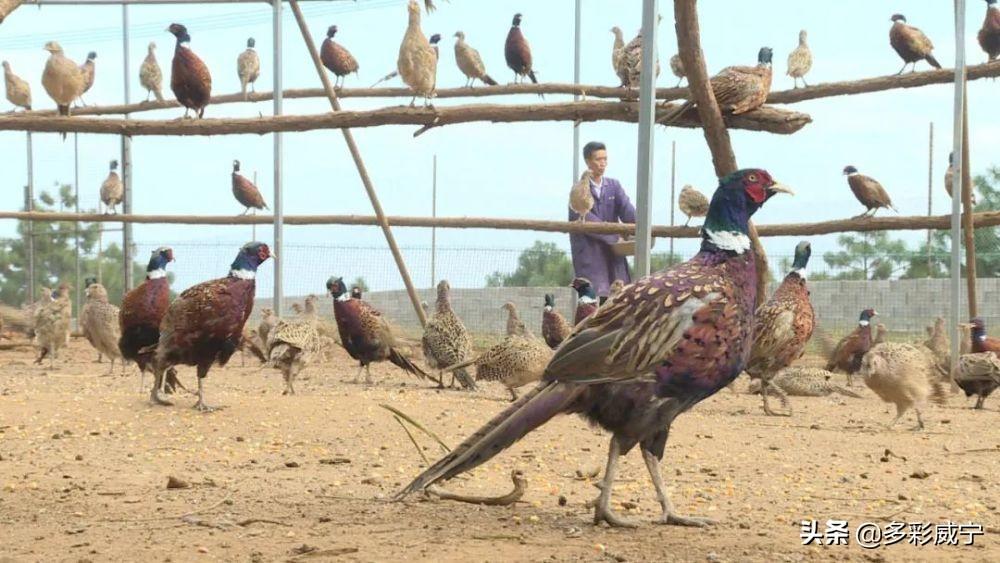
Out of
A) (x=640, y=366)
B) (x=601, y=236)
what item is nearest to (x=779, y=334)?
(x=601, y=236)

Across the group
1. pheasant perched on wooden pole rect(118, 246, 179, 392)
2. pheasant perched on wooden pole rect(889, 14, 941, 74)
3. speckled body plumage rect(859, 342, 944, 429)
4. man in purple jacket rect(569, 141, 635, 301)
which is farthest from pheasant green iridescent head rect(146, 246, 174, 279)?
pheasant perched on wooden pole rect(889, 14, 941, 74)

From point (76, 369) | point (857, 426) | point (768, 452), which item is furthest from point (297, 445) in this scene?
point (76, 369)

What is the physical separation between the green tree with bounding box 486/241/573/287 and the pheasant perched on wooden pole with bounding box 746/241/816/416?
25.3 feet

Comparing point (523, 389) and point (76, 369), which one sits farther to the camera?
point (76, 369)

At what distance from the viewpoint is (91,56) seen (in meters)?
20.1

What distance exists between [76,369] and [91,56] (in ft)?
27.3

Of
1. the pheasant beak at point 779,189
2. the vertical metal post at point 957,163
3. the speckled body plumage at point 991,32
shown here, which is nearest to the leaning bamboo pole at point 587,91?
the vertical metal post at point 957,163

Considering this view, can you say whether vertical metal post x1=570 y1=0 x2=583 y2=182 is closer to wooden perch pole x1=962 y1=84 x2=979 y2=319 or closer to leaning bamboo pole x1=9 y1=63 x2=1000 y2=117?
leaning bamboo pole x1=9 y1=63 x2=1000 y2=117

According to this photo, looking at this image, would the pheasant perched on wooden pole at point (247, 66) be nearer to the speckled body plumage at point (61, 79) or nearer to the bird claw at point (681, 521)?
the speckled body plumage at point (61, 79)

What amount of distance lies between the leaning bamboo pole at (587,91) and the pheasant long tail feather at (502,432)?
6.91 metres

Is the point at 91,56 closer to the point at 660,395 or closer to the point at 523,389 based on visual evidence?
the point at 523,389

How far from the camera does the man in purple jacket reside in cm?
1257

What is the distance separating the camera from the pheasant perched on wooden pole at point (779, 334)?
9.46 meters

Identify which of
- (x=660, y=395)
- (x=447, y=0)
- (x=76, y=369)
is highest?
(x=447, y=0)
